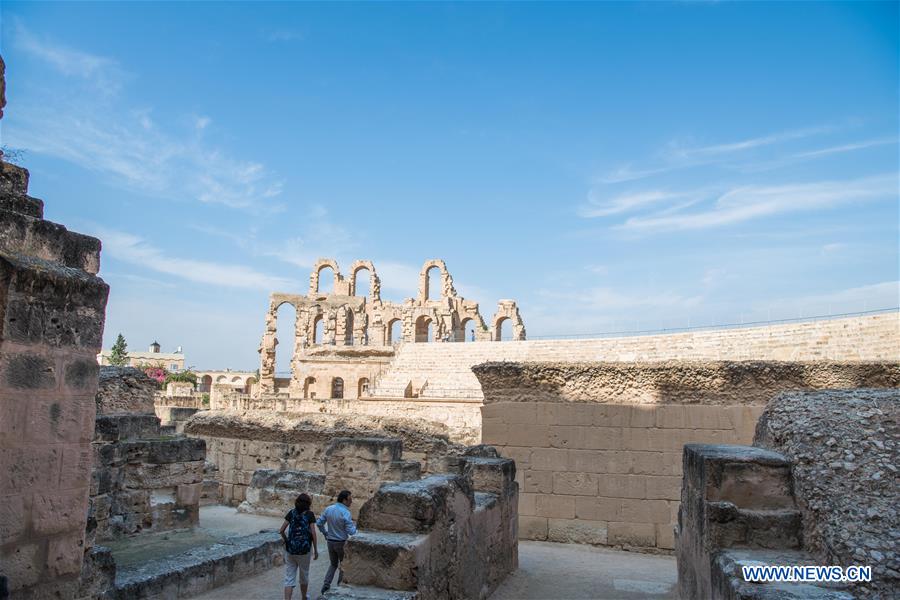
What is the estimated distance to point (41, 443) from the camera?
345cm

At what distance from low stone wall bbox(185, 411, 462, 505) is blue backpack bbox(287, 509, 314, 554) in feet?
21.4

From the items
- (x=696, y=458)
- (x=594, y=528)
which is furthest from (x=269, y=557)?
(x=696, y=458)

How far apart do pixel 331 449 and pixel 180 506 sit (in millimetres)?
2218

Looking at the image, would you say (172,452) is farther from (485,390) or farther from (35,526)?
Result: (35,526)

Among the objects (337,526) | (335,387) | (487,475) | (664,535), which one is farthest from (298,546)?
(335,387)

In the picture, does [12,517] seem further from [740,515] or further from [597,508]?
[597,508]

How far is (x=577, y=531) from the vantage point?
8375 mm

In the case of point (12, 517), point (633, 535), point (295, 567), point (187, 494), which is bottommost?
point (633, 535)

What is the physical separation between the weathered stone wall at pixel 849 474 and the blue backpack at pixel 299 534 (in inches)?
153

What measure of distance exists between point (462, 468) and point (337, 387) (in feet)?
94.5

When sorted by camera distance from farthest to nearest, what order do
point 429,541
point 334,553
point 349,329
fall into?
1. point 349,329
2. point 334,553
3. point 429,541

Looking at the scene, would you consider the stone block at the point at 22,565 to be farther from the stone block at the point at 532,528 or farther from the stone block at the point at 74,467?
the stone block at the point at 532,528

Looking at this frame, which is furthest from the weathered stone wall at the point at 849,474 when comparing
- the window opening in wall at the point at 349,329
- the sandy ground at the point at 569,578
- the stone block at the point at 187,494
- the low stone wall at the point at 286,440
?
the window opening in wall at the point at 349,329

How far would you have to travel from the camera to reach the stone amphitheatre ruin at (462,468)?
346cm
